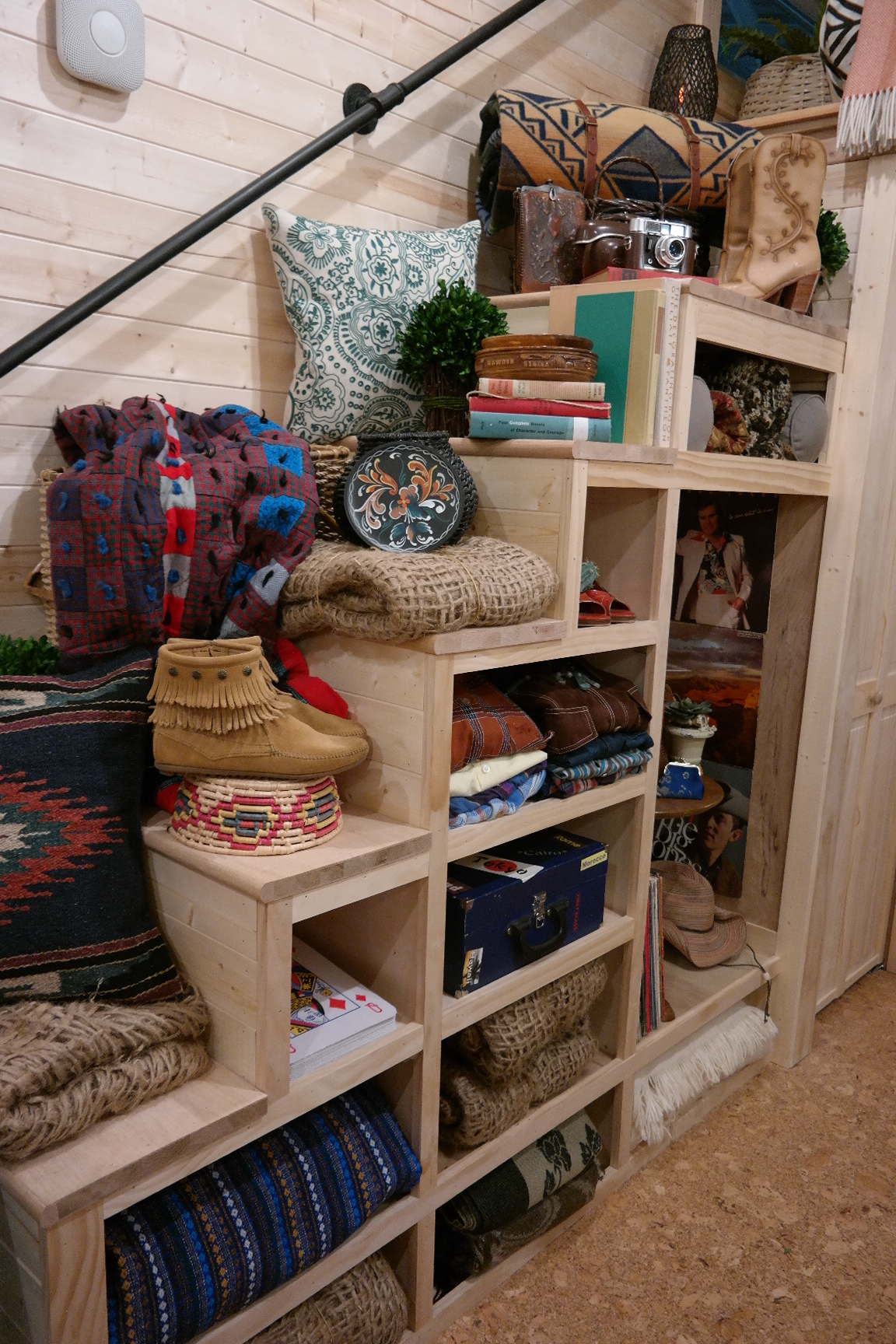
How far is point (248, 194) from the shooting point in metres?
1.56

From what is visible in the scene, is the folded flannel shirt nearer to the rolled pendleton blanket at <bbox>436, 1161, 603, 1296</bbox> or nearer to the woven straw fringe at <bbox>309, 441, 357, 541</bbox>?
the woven straw fringe at <bbox>309, 441, 357, 541</bbox>

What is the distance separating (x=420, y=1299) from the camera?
150 cm

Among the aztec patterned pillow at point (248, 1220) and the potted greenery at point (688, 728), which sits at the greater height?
the potted greenery at point (688, 728)

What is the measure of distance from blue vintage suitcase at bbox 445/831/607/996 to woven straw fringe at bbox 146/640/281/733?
0.48 m

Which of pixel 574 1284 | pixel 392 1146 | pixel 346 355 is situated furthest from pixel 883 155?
pixel 574 1284

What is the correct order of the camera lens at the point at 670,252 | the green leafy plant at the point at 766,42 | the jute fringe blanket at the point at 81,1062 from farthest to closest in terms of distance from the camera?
the green leafy plant at the point at 766,42 → the camera lens at the point at 670,252 → the jute fringe blanket at the point at 81,1062

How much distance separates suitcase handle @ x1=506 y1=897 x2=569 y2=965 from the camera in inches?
61.9

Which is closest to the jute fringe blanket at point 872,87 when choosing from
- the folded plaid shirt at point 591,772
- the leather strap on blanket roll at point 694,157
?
the leather strap on blanket roll at point 694,157

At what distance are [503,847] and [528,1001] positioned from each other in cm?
25

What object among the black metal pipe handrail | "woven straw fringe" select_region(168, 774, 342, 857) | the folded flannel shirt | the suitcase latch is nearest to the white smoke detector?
the black metal pipe handrail

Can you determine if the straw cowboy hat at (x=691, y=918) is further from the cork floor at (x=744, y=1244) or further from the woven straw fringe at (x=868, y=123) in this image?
the woven straw fringe at (x=868, y=123)

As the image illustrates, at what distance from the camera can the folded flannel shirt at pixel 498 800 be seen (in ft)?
4.80

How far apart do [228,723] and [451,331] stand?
790 mm

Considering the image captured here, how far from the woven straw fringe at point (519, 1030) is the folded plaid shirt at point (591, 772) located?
328 mm
